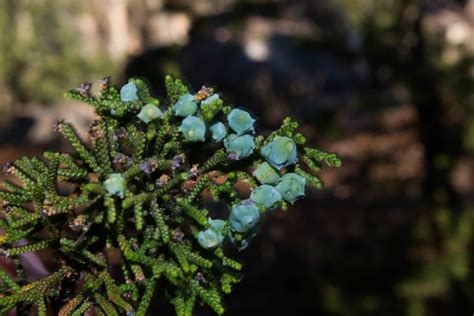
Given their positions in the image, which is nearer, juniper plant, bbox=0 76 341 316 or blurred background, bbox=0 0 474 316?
juniper plant, bbox=0 76 341 316

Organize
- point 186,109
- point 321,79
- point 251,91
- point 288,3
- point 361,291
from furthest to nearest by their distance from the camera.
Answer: point 288,3 → point 321,79 → point 251,91 → point 361,291 → point 186,109

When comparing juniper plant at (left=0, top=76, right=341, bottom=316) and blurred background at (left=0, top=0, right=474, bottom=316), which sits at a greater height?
blurred background at (left=0, top=0, right=474, bottom=316)

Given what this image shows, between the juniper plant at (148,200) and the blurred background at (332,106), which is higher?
the blurred background at (332,106)

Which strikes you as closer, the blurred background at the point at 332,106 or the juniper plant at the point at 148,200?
the juniper plant at the point at 148,200

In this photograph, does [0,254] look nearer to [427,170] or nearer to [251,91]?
[427,170]

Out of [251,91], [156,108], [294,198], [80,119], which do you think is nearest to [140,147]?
[156,108]

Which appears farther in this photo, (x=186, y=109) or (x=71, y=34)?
(x=71, y=34)
